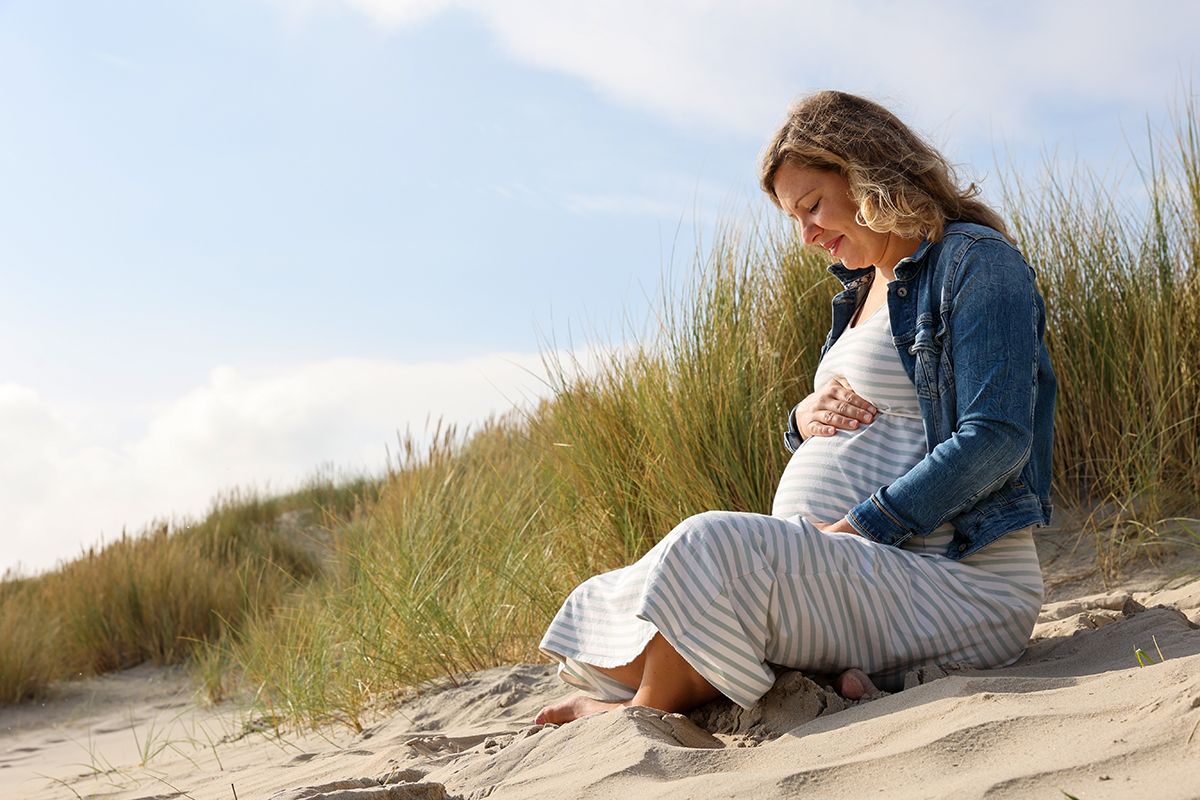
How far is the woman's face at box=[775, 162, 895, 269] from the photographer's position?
8.39 ft

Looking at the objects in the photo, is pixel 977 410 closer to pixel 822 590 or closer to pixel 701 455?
pixel 822 590

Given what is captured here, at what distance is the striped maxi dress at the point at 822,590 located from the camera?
87.6 inches

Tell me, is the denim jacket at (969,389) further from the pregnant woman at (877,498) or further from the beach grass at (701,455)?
the beach grass at (701,455)

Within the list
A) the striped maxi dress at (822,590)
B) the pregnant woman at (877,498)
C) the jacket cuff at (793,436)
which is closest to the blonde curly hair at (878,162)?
the pregnant woman at (877,498)

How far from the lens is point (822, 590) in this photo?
2252mm

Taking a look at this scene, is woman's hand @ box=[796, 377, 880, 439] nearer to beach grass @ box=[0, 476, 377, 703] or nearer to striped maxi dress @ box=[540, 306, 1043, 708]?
striped maxi dress @ box=[540, 306, 1043, 708]

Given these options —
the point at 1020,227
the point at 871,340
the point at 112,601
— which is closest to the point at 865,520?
the point at 871,340

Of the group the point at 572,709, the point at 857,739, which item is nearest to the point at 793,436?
the point at 572,709

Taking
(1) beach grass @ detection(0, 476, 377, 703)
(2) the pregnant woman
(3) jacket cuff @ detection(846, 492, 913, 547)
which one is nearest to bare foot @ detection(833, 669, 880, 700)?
(2) the pregnant woman

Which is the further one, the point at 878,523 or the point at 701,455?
the point at 701,455

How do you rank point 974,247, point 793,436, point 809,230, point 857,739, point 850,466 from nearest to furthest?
1. point 857,739
2. point 974,247
3. point 850,466
4. point 809,230
5. point 793,436

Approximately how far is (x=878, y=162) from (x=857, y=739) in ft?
4.20

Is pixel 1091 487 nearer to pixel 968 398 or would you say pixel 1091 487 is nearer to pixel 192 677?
pixel 968 398

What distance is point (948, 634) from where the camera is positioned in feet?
7.78
